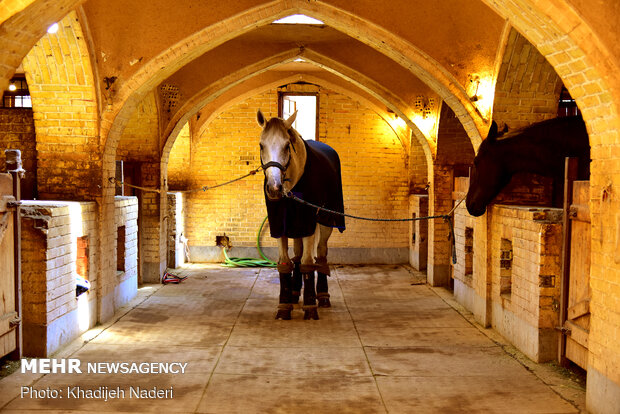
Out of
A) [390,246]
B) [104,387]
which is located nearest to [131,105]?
[104,387]

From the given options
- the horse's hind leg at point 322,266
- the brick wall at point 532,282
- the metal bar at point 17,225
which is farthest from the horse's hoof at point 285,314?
the metal bar at point 17,225

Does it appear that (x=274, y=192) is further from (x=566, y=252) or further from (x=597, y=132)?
(x=597, y=132)

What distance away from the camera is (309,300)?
26.3 ft

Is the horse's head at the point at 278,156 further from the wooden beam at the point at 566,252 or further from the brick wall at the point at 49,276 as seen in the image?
the wooden beam at the point at 566,252

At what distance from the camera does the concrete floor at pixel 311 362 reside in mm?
4836

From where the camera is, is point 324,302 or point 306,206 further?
point 324,302

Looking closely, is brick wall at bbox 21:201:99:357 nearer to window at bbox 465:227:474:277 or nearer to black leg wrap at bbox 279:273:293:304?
black leg wrap at bbox 279:273:293:304

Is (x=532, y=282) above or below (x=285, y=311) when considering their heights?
above

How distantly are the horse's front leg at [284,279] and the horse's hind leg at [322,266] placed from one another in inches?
18.0

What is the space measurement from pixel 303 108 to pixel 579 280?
924 centimetres

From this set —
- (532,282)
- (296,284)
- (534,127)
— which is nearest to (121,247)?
(296,284)

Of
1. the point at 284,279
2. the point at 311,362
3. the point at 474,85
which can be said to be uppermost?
the point at 474,85

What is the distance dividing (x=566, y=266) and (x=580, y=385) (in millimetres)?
1080

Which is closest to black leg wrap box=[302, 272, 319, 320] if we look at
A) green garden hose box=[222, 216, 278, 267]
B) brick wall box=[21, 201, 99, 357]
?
brick wall box=[21, 201, 99, 357]
